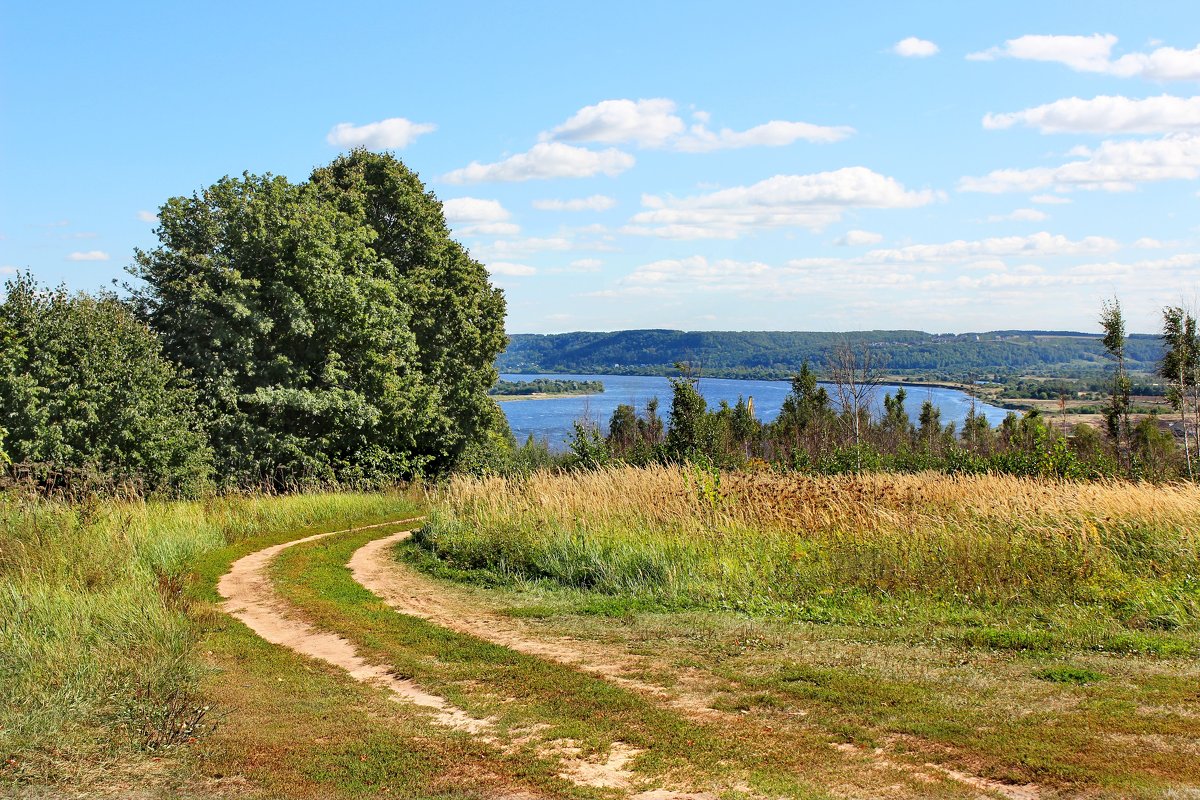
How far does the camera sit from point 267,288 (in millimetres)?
26266

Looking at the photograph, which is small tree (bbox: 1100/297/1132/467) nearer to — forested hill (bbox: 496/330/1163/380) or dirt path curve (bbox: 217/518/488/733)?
dirt path curve (bbox: 217/518/488/733)

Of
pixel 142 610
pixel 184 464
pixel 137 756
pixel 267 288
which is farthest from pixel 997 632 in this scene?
pixel 267 288

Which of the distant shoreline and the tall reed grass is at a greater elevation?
the tall reed grass

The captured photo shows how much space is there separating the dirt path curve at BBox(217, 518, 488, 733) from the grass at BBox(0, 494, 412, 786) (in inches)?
23.7

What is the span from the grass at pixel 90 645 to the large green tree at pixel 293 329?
1226 cm

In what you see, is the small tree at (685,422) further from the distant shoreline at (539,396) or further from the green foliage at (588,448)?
the distant shoreline at (539,396)

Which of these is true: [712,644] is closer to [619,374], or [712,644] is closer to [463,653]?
[463,653]

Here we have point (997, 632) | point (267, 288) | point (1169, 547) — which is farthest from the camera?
point (267, 288)

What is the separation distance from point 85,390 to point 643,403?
293ft

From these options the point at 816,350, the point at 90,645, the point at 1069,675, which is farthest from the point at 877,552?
the point at 816,350

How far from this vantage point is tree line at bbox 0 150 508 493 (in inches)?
867

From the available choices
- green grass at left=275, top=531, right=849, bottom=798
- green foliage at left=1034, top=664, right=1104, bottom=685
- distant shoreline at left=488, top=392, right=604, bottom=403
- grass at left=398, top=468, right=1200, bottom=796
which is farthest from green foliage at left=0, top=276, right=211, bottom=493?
distant shoreline at left=488, top=392, right=604, bottom=403

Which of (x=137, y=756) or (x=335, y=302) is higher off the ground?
(x=335, y=302)

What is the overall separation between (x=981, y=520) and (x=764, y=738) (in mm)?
7051
